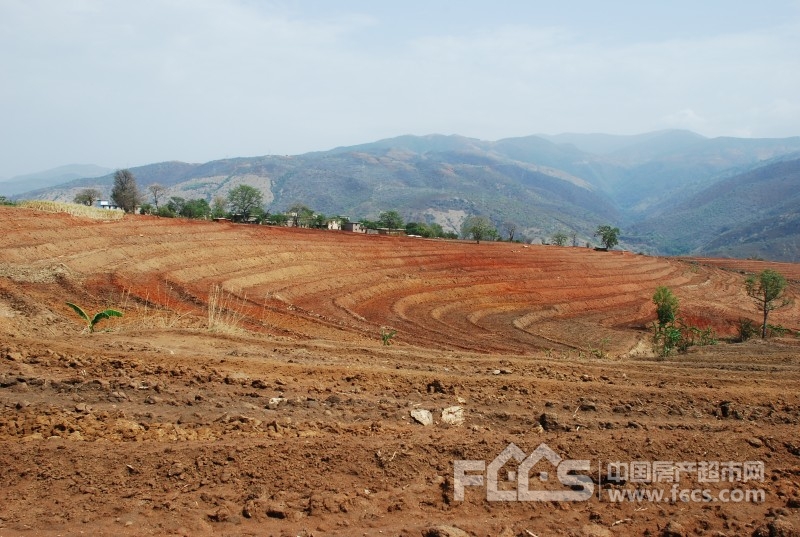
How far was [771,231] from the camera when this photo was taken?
144 meters

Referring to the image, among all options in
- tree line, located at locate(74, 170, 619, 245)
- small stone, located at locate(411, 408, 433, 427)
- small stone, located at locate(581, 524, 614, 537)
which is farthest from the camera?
tree line, located at locate(74, 170, 619, 245)

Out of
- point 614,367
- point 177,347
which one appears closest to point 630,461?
point 614,367

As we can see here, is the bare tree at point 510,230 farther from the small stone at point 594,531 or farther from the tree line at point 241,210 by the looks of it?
the small stone at point 594,531

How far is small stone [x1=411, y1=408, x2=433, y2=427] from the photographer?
20.7 ft

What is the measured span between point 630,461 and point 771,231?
169 meters

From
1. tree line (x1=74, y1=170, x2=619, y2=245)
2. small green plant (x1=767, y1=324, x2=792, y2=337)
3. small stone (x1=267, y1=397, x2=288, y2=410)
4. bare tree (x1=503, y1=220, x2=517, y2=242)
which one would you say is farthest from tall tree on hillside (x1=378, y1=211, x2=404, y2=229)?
small stone (x1=267, y1=397, x2=288, y2=410)

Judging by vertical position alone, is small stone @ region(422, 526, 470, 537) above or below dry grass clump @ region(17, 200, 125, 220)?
below

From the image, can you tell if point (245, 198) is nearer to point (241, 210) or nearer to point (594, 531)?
point (241, 210)

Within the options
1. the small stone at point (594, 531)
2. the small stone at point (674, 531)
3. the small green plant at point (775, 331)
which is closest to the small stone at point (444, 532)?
the small stone at point (594, 531)

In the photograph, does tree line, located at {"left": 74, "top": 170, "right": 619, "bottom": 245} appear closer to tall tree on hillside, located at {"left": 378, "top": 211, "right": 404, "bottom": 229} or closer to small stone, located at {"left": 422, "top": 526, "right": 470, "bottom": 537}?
tall tree on hillside, located at {"left": 378, "top": 211, "right": 404, "bottom": 229}

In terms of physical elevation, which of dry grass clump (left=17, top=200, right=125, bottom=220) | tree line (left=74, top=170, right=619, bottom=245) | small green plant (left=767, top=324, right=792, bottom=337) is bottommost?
small green plant (left=767, top=324, right=792, bottom=337)

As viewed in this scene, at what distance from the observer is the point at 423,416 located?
641 cm

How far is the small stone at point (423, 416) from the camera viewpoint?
6.32 meters

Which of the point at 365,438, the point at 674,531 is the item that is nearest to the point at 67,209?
the point at 365,438
